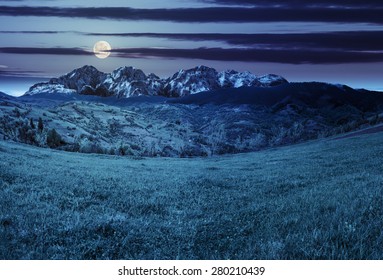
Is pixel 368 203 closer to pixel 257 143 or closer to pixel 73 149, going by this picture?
pixel 73 149

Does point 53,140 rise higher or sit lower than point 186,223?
higher

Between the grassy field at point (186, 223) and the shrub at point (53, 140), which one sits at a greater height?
the shrub at point (53, 140)

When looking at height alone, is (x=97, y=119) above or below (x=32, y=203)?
above

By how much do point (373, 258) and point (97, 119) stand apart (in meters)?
155

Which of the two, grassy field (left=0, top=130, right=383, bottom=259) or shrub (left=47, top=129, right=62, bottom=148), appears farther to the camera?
shrub (left=47, top=129, right=62, bottom=148)

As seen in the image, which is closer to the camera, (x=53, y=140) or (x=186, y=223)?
(x=186, y=223)

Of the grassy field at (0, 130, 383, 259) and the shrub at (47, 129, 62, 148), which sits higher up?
the shrub at (47, 129, 62, 148)

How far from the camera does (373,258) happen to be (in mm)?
5871

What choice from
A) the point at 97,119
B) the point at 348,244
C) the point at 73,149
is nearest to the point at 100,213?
the point at 348,244

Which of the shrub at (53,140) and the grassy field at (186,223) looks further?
the shrub at (53,140)

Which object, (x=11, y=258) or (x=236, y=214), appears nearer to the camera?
(x=11, y=258)
